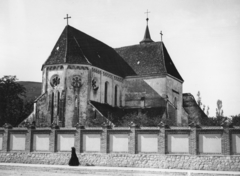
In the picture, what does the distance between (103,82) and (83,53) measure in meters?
4.43

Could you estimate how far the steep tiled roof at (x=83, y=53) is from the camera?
43.7 meters

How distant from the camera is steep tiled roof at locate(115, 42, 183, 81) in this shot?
2037 inches

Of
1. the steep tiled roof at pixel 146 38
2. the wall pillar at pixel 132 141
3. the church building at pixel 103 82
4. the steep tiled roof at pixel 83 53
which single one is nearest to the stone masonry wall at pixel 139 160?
the wall pillar at pixel 132 141

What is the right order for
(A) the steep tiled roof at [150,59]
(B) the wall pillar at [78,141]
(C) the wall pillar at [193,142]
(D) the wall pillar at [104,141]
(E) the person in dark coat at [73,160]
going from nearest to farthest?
(C) the wall pillar at [193,142], (E) the person in dark coat at [73,160], (D) the wall pillar at [104,141], (B) the wall pillar at [78,141], (A) the steep tiled roof at [150,59]

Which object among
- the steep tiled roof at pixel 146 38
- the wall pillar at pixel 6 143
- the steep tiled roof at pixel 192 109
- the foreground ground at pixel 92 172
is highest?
the steep tiled roof at pixel 146 38

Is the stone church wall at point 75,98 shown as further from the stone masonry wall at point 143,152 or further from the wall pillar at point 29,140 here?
the stone masonry wall at point 143,152

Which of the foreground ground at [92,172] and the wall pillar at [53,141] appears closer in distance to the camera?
the foreground ground at [92,172]

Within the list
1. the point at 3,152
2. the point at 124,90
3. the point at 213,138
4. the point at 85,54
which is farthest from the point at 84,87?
the point at 213,138

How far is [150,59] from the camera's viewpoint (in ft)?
Result: 175

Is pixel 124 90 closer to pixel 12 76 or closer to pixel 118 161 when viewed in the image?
→ pixel 12 76

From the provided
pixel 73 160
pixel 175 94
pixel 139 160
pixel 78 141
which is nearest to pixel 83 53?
pixel 175 94

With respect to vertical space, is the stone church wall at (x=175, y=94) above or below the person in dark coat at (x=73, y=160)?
above

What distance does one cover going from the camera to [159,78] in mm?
50750

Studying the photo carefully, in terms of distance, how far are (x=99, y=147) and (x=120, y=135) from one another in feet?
5.85
